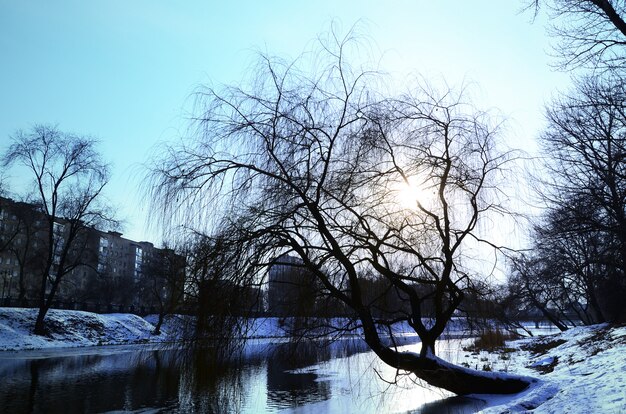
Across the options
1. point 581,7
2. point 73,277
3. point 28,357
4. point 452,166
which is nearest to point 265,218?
point 452,166

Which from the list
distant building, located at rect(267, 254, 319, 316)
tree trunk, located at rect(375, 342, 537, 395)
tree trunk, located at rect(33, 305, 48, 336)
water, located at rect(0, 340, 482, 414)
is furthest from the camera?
tree trunk, located at rect(33, 305, 48, 336)

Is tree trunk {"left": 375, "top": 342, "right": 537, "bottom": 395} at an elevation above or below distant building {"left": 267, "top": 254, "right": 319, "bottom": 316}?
below

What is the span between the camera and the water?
7074 mm

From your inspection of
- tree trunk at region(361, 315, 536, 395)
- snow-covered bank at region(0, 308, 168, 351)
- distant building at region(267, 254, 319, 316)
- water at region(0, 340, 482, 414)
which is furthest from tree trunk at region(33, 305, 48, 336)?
distant building at region(267, 254, 319, 316)

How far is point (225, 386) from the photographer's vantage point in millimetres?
6762

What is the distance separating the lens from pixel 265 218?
805 cm

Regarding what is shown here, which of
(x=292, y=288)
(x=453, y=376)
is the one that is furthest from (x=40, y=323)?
(x=292, y=288)

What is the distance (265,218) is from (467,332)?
5657 mm

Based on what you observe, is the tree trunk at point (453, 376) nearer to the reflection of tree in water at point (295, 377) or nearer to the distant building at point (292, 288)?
the reflection of tree in water at point (295, 377)

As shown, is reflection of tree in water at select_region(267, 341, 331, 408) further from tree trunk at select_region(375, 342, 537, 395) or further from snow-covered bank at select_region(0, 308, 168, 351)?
snow-covered bank at select_region(0, 308, 168, 351)

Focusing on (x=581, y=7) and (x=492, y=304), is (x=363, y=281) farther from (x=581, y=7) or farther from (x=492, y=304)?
(x=581, y=7)

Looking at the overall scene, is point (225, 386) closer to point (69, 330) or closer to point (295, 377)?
point (295, 377)

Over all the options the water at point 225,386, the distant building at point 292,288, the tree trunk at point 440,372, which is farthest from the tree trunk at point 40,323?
the distant building at point 292,288

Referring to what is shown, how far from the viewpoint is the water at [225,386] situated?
23.2ft
